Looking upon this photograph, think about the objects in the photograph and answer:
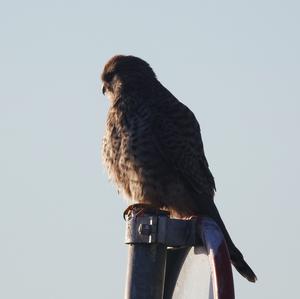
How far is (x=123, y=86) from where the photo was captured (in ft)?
25.5

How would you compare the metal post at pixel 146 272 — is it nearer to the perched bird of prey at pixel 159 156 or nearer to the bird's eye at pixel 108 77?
the perched bird of prey at pixel 159 156

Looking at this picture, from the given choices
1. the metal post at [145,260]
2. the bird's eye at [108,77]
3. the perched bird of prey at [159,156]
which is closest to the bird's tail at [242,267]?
the perched bird of prey at [159,156]

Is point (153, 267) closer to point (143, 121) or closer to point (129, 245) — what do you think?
point (129, 245)

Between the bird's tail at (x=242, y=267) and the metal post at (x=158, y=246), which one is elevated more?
the bird's tail at (x=242, y=267)

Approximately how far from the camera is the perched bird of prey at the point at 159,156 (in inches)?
263

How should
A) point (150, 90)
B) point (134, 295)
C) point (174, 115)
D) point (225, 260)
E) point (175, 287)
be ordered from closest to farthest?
point (225, 260) → point (134, 295) → point (175, 287) → point (174, 115) → point (150, 90)

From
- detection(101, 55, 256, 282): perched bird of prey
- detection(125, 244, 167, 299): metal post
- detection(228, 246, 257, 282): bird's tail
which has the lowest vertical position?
detection(125, 244, 167, 299): metal post

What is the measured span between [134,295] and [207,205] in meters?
4.04

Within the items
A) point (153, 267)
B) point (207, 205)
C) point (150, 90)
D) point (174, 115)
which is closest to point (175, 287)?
point (153, 267)

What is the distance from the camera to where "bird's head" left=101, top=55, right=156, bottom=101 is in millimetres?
7754

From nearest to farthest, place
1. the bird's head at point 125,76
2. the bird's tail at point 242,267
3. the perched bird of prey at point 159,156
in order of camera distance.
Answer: the bird's tail at point 242,267 → the perched bird of prey at point 159,156 → the bird's head at point 125,76

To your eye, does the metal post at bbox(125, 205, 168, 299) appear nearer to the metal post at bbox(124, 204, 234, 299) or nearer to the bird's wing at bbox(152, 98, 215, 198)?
the metal post at bbox(124, 204, 234, 299)

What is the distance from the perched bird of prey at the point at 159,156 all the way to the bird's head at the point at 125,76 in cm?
34

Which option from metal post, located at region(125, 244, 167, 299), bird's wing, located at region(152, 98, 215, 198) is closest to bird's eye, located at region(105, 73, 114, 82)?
bird's wing, located at region(152, 98, 215, 198)
